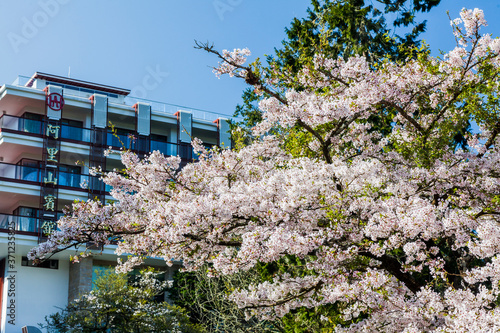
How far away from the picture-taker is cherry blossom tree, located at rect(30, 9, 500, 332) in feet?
27.0

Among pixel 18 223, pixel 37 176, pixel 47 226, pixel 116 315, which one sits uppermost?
pixel 37 176

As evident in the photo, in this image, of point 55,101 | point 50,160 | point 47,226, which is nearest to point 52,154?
point 50,160

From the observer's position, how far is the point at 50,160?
33781 mm

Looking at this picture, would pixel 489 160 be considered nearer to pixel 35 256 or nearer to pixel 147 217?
pixel 147 217

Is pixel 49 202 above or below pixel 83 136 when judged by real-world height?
below

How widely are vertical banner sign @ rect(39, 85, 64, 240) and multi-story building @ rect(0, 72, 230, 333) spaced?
54 mm

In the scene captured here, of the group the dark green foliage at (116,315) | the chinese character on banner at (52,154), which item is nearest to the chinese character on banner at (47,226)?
the chinese character on banner at (52,154)

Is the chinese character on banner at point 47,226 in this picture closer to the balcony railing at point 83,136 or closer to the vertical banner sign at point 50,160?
the vertical banner sign at point 50,160

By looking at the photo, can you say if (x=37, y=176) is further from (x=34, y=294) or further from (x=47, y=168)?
(x=34, y=294)

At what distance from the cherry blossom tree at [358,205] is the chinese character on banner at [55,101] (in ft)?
85.9

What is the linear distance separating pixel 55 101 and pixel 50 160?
383 cm

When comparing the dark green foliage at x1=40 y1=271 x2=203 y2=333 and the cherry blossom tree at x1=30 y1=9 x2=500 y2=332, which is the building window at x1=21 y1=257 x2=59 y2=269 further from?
the cherry blossom tree at x1=30 y1=9 x2=500 y2=332

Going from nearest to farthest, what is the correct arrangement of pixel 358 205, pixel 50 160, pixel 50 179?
pixel 358 205
pixel 50 179
pixel 50 160

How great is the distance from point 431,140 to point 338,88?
5.97ft
